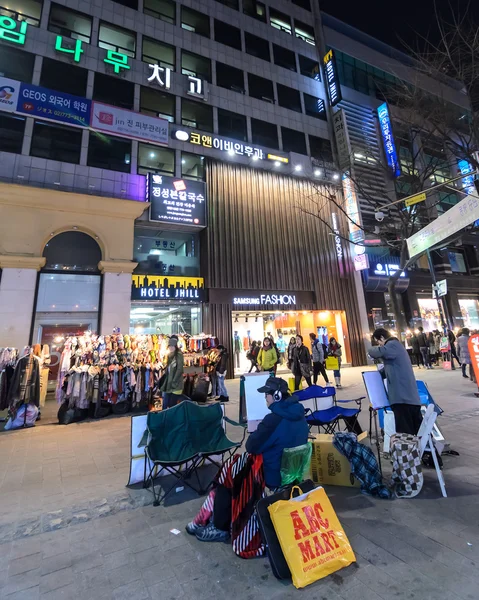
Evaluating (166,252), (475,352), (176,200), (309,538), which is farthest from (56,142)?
(475,352)

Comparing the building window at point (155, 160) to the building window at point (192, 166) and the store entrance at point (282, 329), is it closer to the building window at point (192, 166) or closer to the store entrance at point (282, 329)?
the building window at point (192, 166)

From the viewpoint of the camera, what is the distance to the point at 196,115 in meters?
16.5

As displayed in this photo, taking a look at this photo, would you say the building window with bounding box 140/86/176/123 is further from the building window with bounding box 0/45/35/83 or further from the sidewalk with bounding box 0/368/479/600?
the sidewalk with bounding box 0/368/479/600

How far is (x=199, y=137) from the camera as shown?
15.9 meters

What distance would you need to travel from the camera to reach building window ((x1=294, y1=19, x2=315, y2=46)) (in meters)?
22.0

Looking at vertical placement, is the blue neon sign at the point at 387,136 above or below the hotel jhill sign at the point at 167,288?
above

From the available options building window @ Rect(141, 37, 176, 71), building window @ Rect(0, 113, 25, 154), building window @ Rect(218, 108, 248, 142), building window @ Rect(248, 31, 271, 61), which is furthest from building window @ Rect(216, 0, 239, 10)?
building window @ Rect(0, 113, 25, 154)

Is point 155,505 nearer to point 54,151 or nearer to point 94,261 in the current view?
point 94,261

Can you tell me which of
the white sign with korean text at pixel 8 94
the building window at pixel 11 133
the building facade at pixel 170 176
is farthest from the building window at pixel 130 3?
the building window at pixel 11 133

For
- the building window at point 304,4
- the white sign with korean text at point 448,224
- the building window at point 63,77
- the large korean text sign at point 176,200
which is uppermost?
the building window at point 304,4

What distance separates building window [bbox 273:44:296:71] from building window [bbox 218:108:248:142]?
6580 millimetres

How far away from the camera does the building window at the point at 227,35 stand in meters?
18.4

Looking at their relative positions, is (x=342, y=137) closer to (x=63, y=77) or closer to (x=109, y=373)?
(x=63, y=77)

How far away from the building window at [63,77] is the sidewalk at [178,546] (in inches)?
641
